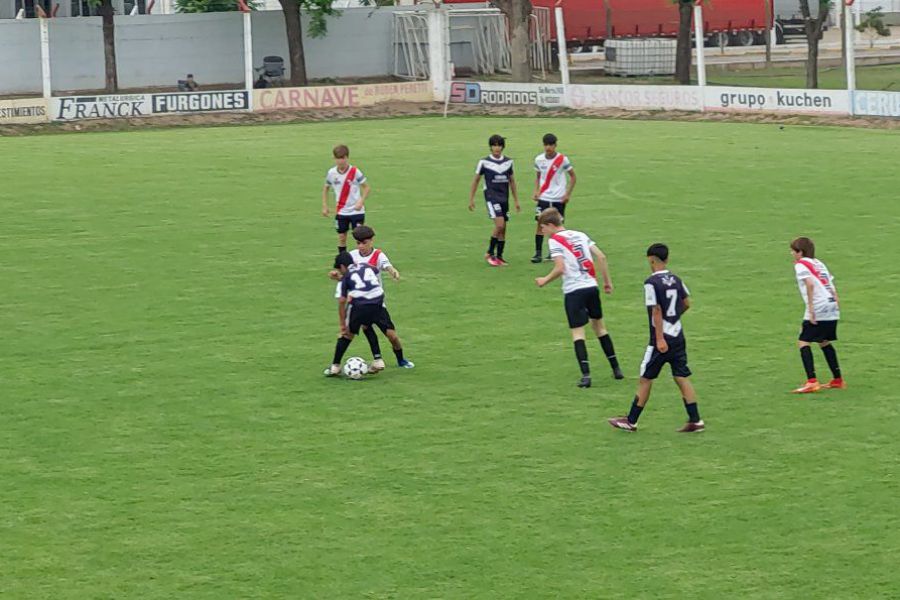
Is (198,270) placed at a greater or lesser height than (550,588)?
greater

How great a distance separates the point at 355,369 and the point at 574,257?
118 inches

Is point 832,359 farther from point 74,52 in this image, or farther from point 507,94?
point 74,52

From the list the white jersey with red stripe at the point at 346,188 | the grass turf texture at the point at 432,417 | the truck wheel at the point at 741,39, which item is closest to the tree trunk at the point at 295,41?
the truck wheel at the point at 741,39

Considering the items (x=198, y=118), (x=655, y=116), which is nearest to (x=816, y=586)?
(x=655, y=116)

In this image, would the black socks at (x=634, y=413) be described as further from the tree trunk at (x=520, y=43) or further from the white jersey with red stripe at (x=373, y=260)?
the tree trunk at (x=520, y=43)

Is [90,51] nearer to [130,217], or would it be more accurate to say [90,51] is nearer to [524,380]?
[130,217]

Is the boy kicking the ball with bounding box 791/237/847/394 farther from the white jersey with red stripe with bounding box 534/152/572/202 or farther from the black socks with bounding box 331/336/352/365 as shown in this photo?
the white jersey with red stripe with bounding box 534/152/572/202

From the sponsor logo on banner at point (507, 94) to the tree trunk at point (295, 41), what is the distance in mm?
7835

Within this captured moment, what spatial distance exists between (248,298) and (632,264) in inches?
255

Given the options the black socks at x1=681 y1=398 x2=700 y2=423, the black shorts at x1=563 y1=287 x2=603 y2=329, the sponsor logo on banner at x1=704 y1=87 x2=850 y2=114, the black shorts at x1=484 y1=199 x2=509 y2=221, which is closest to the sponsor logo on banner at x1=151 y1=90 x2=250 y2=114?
the sponsor logo on banner at x1=704 y1=87 x2=850 y2=114

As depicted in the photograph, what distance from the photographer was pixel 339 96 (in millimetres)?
51219

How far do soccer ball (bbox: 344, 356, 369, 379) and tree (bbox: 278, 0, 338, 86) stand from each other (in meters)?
40.8

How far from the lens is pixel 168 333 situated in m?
19.7

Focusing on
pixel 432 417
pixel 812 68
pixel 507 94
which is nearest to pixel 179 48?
pixel 507 94
